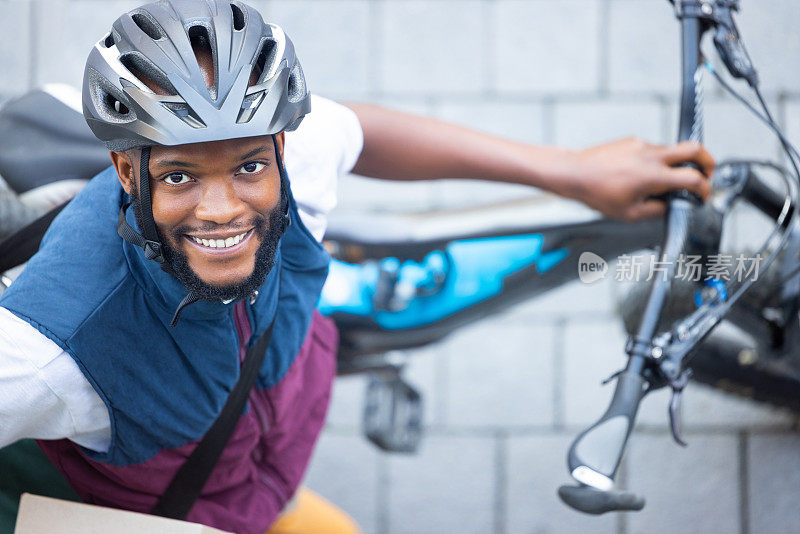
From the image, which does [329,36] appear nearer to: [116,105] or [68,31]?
[68,31]

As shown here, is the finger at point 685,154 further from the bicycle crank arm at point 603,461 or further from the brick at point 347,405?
the brick at point 347,405

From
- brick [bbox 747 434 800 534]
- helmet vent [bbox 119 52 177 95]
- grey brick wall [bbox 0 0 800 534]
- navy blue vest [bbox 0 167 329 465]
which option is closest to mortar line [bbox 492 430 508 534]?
grey brick wall [bbox 0 0 800 534]

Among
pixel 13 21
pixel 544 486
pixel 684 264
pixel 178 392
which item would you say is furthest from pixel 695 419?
pixel 13 21

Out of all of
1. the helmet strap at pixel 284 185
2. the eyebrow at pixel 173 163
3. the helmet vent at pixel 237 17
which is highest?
the helmet vent at pixel 237 17

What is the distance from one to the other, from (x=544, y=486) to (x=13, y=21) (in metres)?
2.16

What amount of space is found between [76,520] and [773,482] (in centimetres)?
208

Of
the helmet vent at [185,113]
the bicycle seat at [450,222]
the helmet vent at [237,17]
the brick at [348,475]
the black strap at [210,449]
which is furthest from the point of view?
the brick at [348,475]

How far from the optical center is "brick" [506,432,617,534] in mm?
2574

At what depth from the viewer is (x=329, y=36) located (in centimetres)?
281

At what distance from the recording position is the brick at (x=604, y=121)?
9.01 ft

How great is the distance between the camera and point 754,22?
106 inches

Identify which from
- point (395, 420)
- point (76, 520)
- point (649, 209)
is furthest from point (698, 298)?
point (76, 520)

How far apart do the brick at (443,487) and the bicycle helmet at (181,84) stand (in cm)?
169

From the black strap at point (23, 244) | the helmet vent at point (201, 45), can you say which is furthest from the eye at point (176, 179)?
the black strap at point (23, 244)
